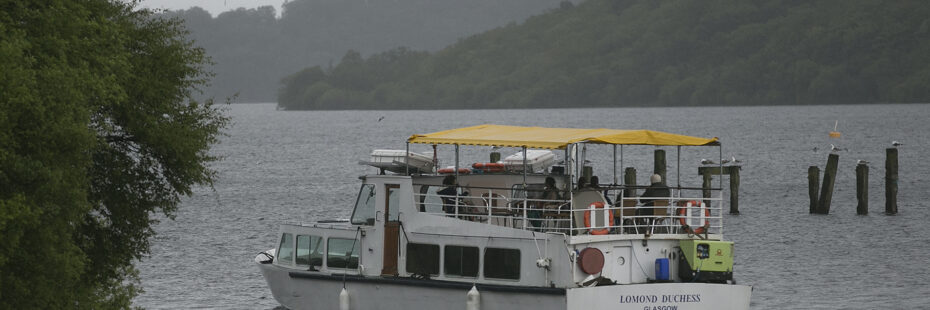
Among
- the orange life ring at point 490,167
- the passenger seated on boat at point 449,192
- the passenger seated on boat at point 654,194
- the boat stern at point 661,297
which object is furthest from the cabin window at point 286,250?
the passenger seated on boat at point 654,194

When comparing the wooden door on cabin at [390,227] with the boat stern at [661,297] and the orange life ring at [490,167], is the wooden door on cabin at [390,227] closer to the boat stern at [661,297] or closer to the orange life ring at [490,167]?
the orange life ring at [490,167]

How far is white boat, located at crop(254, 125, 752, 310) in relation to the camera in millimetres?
24375

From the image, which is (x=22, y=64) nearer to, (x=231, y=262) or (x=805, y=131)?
(x=231, y=262)

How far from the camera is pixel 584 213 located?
25109 mm

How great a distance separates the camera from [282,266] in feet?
97.6

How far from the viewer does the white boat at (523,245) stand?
2438cm

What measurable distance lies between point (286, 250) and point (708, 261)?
32.5ft

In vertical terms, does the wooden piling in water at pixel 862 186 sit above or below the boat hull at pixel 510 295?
above

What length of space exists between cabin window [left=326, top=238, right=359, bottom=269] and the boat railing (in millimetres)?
1818

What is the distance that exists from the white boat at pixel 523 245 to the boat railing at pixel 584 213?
0.12 feet

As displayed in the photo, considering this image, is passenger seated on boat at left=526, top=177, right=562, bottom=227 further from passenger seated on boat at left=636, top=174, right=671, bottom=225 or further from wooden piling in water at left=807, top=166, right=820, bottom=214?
wooden piling in water at left=807, top=166, right=820, bottom=214

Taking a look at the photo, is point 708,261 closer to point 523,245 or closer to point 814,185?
point 523,245

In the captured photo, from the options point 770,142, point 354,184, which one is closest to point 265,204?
point 354,184

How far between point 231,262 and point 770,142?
313 ft
